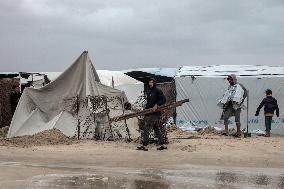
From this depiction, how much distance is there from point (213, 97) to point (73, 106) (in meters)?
6.41

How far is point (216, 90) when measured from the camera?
68.1 feet

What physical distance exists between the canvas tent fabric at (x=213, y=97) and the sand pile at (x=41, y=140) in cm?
680

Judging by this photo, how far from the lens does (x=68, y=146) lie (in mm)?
14328

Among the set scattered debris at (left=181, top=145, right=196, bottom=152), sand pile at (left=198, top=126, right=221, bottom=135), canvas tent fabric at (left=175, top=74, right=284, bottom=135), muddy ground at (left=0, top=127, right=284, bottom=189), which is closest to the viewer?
muddy ground at (left=0, top=127, right=284, bottom=189)

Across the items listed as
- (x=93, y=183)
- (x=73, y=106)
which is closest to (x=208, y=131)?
(x=73, y=106)

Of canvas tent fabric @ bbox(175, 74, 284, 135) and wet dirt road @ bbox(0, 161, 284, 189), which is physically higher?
canvas tent fabric @ bbox(175, 74, 284, 135)

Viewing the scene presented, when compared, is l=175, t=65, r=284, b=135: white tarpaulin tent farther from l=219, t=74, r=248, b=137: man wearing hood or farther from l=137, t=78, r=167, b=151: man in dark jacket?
l=137, t=78, r=167, b=151: man in dark jacket

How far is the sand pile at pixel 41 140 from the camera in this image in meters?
14.8

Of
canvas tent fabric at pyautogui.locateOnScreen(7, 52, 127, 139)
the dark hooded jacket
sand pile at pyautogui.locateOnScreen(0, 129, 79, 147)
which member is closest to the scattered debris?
the dark hooded jacket

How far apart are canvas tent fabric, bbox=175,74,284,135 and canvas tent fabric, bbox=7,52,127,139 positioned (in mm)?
4843

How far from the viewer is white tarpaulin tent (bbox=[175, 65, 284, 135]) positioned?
1984 centimetres

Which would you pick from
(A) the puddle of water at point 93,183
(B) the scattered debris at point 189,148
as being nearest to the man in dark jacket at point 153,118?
(B) the scattered debris at point 189,148

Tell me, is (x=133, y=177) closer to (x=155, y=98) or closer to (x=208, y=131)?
(x=155, y=98)

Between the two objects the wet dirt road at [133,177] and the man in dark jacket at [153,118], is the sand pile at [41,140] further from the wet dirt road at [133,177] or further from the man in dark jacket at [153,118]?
the wet dirt road at [133,177]
